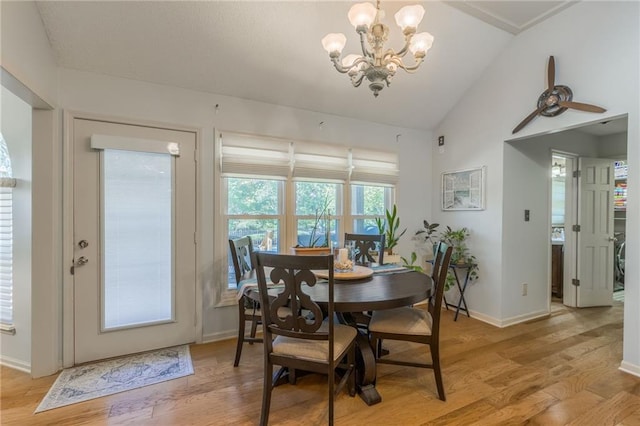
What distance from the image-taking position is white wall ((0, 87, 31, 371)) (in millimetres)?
2301

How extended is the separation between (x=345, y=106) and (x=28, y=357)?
367cm

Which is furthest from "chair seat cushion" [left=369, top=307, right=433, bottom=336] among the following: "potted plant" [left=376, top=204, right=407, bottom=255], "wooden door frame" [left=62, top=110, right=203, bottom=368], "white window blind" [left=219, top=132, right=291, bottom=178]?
→ "wooden door frame" [left=62, top=110, right=203, bottom=368]

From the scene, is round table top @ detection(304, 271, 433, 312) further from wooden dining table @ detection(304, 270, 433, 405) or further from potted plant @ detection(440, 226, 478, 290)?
potted plant @ detection(440, 226, 478, 290)

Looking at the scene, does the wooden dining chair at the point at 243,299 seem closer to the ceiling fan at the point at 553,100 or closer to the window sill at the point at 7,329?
the window sill at the point at 7,329

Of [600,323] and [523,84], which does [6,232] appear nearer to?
[523,84]

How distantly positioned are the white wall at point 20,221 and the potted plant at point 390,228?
3.28 m

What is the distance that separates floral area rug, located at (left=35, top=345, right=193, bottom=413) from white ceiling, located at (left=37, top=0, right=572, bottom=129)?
7.90 ft

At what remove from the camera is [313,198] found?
3.52 metres

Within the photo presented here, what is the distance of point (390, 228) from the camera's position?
3.76 metres

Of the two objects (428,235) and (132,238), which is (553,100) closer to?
(428,235)

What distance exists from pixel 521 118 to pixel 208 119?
10.5 ft

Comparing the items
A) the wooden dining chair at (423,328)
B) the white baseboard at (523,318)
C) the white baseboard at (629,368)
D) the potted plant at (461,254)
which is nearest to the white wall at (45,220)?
the wooden dining chair at (423,328)

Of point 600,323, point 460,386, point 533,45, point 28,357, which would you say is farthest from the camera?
point 600,323

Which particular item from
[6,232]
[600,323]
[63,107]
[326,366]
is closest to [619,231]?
[600,323]
